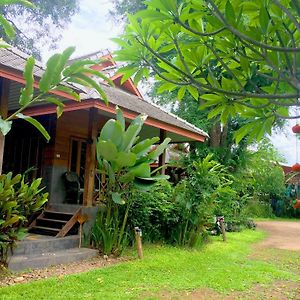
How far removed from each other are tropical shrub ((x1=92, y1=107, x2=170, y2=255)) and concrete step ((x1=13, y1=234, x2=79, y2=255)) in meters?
0.48

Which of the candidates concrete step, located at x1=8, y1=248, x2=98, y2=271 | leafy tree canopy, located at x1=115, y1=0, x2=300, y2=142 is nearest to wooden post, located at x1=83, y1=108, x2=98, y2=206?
concrete step, located at x1=8, y1=248, x2=98, y2=271

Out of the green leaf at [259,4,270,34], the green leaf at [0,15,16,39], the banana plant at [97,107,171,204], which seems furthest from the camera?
the banana plant at [97,107,171,204]

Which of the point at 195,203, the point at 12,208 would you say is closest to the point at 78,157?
the point at 195,203

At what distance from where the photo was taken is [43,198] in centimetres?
577

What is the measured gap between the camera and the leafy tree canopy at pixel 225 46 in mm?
1959

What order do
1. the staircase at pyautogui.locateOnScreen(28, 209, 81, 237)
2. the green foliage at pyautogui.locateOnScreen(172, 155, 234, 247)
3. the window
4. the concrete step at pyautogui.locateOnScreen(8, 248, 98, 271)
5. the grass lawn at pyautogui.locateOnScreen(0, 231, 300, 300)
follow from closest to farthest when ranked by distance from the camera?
the grass lawn at pyautogui.locateOnScreen(0, 231, 300, 300) → the concrete step at pyautogui.locateOnScreen(8, 248, 98, 271) → the staircase at pyautogui.locateOnScreen(28, 209, 81, 237) → the green foliage at pyautogui.locateOnScreen(172, 155, 234, 247) → the window

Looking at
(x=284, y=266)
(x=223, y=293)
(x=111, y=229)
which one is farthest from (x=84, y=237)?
(x=284, y=266)

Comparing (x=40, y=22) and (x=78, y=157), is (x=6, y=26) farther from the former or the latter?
(x=40, y=22)

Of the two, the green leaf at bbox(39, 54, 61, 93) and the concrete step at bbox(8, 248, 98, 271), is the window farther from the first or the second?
the green leaf at bbox(39, 54, 61, 93)

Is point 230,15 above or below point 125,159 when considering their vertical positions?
above

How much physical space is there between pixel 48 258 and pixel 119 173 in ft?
7.22

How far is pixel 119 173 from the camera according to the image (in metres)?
7.88

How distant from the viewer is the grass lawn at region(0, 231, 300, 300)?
5.16 m

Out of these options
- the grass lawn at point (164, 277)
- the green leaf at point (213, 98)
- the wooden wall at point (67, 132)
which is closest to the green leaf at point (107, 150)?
the grass lawn at point (164, 277)
